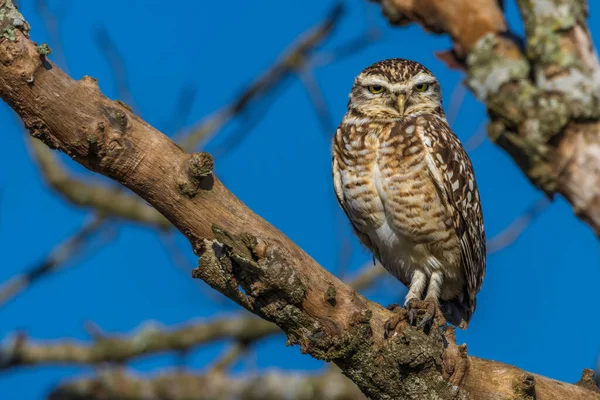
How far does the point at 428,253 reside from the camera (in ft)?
17.4

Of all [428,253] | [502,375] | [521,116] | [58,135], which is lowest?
[521,116]

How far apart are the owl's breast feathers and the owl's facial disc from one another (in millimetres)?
137

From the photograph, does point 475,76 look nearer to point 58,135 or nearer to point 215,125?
point 58,135

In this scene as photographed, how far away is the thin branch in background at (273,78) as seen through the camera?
7418mm

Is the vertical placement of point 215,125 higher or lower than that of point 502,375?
higher

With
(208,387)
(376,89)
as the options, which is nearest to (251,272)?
(376,89)

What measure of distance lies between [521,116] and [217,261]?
2.06 metres

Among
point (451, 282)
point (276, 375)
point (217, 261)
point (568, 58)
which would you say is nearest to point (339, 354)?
point (217, 261)

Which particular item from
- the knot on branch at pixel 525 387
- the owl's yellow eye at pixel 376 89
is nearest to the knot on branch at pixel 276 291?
the knot on branch at pixel 525 387

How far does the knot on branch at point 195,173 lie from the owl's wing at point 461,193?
2029 mm

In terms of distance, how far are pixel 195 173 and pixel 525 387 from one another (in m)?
1.88

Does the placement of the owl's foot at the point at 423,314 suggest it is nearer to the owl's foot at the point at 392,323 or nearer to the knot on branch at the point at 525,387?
the owl's foot at the point at 392,323

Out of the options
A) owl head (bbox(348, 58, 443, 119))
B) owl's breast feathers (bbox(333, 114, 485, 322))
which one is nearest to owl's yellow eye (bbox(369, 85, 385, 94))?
owl head (bbox(348, 58, 443, 119))

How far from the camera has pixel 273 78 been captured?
7.84m
